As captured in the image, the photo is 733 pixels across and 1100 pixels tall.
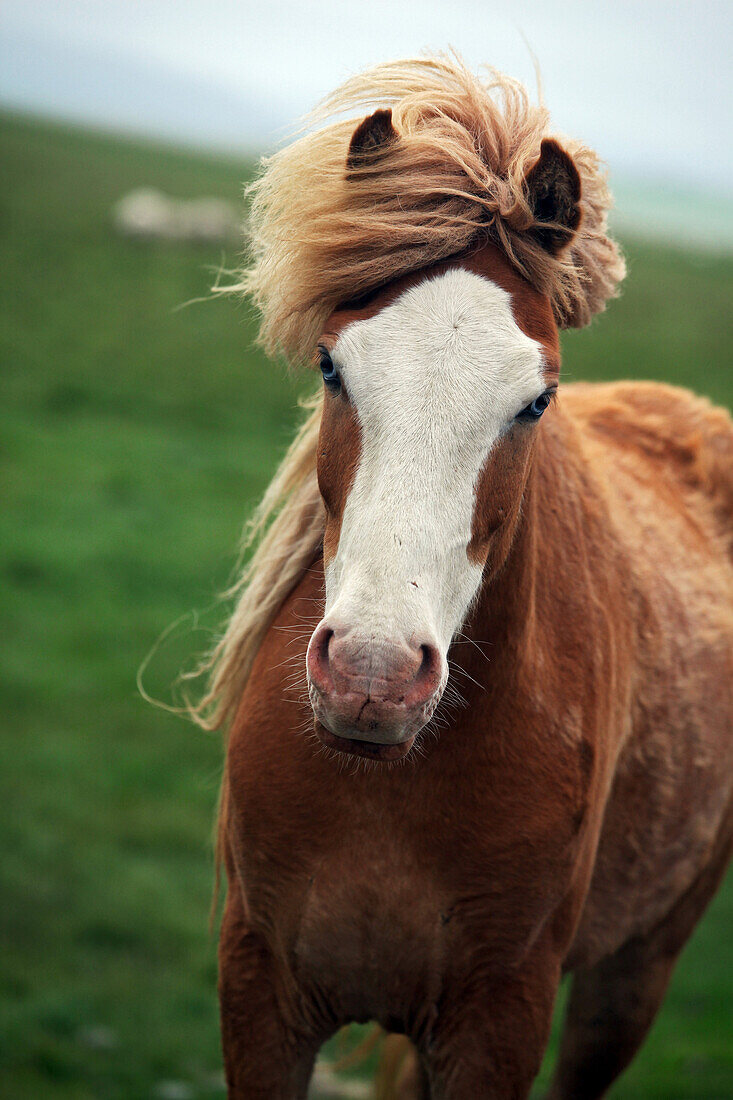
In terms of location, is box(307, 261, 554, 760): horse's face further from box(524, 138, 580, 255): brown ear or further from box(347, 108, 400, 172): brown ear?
box(347, 108, 400, 172): brown ear

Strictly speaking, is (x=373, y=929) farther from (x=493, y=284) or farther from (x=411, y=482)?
(x=493, y=284)

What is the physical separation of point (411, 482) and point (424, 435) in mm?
92

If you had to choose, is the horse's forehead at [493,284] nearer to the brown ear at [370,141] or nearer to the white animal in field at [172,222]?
the brown ear at [370,141]

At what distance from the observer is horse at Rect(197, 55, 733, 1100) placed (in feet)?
5.81

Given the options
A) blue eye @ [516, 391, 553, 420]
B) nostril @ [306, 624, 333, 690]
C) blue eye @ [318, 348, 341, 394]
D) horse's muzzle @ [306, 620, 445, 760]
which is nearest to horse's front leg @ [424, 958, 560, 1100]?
horse's muzzle @ [306, 620, 445, 760]

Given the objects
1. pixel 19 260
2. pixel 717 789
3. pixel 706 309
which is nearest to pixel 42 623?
pixel 717 789

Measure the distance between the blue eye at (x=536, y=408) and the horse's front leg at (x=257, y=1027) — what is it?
4.46 feet

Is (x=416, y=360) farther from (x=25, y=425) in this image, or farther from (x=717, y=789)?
(x=25, y=425)

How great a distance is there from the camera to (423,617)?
166 centimetres

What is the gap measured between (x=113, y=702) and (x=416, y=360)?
536 cm

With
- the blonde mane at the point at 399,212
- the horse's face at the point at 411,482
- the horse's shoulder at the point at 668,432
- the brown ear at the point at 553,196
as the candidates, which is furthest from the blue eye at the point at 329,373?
the horse's shoulder at the point at 668,432

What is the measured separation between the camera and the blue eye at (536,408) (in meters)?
1.91

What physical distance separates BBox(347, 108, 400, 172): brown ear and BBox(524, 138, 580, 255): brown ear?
11.9 inches

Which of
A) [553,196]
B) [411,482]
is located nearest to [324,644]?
[411,482]
